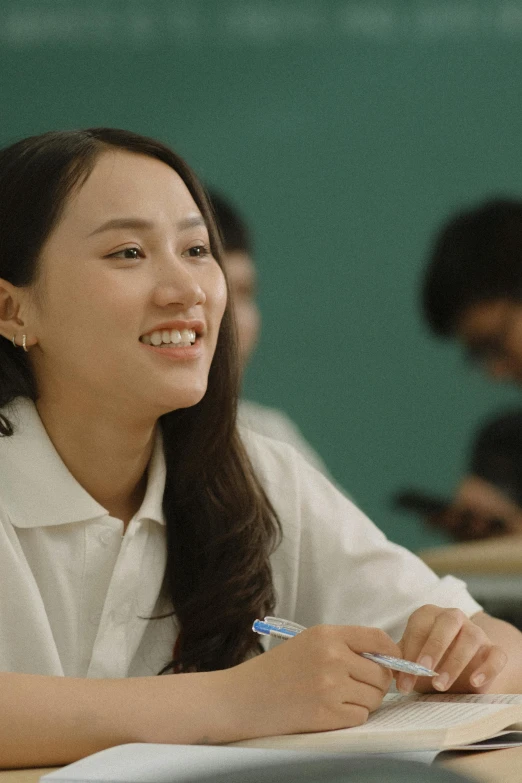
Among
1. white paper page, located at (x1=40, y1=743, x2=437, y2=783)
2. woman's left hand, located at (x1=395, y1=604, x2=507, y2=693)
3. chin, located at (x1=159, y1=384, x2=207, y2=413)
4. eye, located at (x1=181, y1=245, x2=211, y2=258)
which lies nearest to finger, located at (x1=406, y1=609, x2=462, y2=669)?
woman's left hand, located at (x1=395, y1=604, x2=507, y2=693)

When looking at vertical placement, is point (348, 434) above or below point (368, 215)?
below

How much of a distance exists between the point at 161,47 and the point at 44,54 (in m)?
0.39

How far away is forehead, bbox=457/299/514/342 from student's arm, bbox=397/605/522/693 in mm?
1901

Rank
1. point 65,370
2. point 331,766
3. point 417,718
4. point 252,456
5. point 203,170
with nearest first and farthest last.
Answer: point 331,766
point 417,718
point 65,370
point 252,456
point 203,170

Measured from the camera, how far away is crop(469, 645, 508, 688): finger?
107 cm

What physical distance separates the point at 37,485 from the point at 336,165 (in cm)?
274

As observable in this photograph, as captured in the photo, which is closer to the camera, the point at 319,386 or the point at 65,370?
the point at 65,370

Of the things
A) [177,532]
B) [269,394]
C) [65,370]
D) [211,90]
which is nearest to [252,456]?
[177,532]

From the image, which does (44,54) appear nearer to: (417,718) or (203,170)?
(203,170)

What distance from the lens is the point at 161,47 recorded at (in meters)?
3.80

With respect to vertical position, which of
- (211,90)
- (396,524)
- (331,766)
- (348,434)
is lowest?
(396,524)

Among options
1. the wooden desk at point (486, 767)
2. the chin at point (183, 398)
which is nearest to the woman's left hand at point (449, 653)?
the wooden desk at point (486, 767)

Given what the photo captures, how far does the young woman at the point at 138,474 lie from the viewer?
45.9 inches

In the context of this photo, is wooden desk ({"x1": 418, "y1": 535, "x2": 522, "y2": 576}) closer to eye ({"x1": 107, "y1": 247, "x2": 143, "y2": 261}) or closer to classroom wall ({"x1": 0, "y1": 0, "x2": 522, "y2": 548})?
classroom wall ({"x1": 0, "y1": 0, "x2": 522, "y2": 548})
